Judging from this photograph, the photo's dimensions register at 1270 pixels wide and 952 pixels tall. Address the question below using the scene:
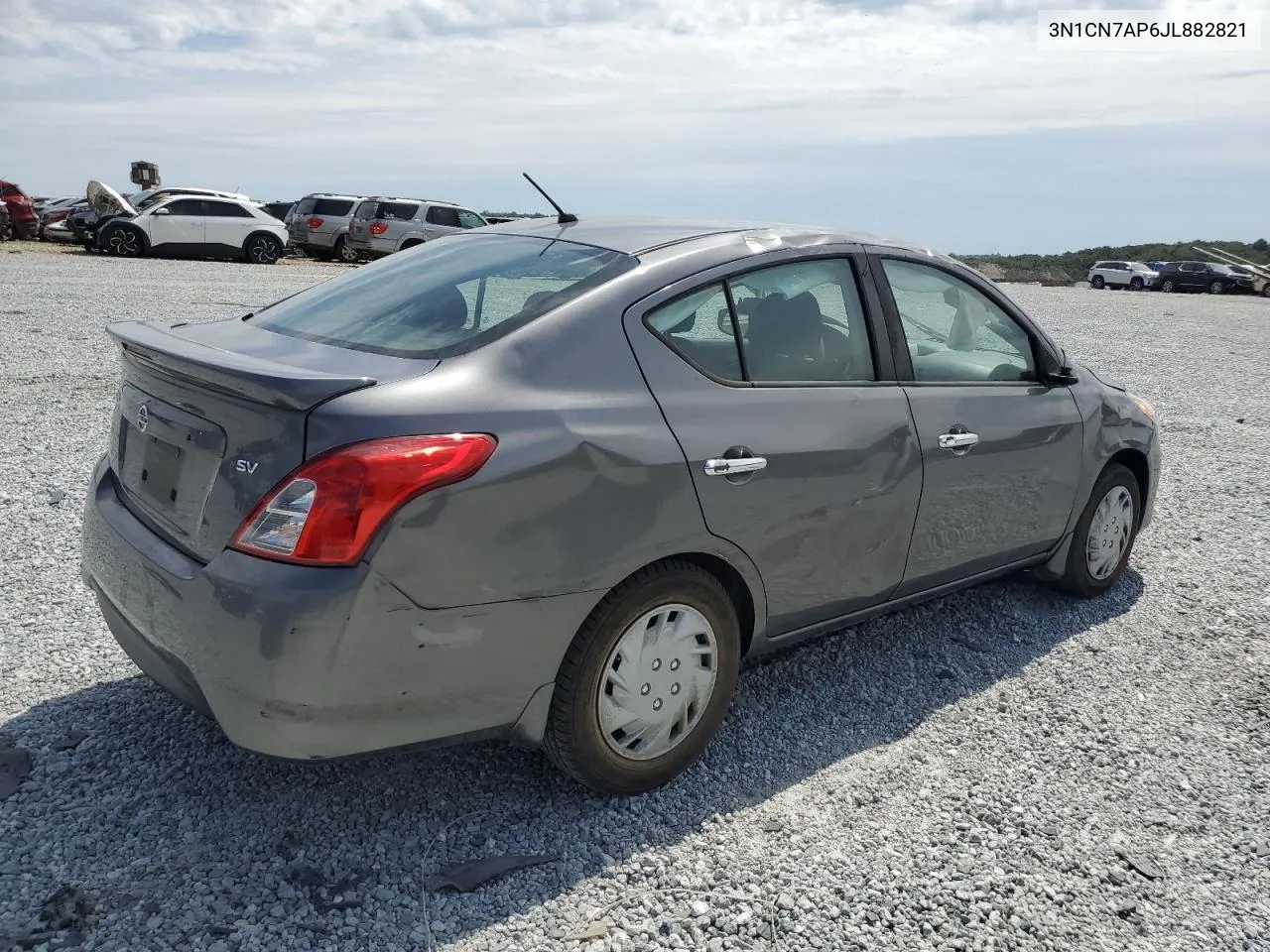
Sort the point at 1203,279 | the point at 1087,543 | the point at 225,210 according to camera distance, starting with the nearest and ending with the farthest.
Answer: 1. the point at 1087,543
2. the point at 225,210
3. the point at 1203,279

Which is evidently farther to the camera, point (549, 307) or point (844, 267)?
point (844, 267)

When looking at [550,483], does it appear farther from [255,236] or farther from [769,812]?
[255,236]

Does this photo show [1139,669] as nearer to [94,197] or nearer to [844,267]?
[844,267]

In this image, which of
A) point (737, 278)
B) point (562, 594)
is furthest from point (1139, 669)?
point (562, 594)

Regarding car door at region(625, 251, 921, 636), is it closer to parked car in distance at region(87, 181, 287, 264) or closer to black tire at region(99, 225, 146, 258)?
parked car in distance at region(87, 181, 287, 264)

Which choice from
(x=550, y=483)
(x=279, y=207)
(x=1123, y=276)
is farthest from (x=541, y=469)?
(x=1123, y=276)

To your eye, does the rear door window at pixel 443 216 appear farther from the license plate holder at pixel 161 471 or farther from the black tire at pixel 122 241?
the license plate holder at pixel 161 471

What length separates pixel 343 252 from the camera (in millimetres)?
28734

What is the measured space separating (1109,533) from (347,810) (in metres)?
3.62

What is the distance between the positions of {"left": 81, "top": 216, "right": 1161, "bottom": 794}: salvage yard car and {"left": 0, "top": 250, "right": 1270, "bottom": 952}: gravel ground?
355 millimetres

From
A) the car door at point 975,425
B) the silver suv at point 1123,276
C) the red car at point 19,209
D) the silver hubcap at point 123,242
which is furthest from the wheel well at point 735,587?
the silver suv at point 1123,276

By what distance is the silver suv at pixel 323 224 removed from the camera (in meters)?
28.3

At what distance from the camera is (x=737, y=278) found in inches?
135

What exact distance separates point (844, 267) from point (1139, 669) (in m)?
2.05
